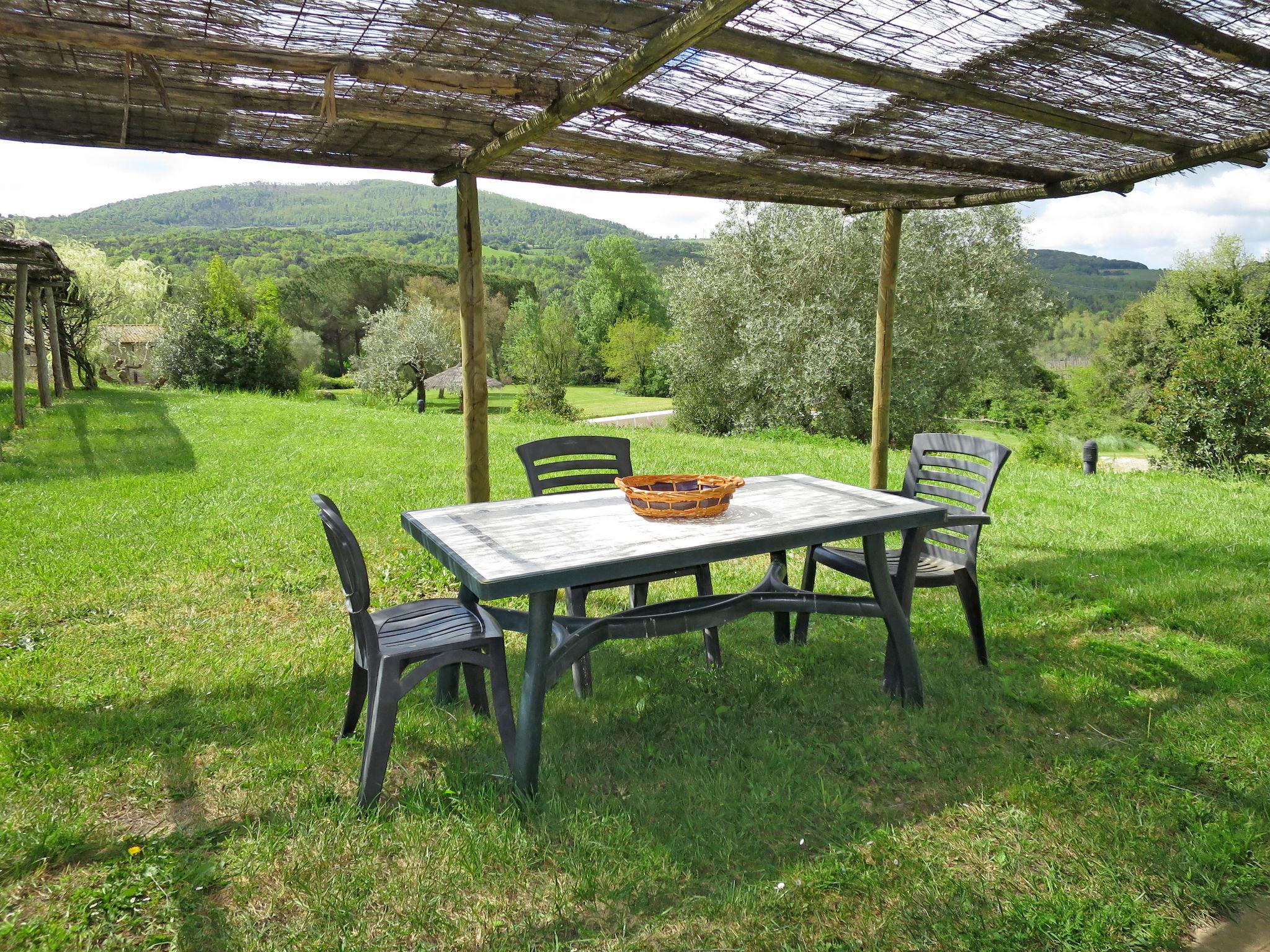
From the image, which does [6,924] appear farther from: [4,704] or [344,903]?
[4,704]

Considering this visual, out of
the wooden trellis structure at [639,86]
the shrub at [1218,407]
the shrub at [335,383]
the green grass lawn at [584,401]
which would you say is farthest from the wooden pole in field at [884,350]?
the shrub at [335,383]

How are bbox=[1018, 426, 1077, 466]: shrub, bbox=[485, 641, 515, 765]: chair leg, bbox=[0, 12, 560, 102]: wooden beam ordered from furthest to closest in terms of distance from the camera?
bbox=[1018, 426, 1077, 466]: shrub, bbox=[485, 641, 515, 765]: chair leg, bbox=[0, 12, 560, 102]: wooden beam

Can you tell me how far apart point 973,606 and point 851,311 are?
11622mm

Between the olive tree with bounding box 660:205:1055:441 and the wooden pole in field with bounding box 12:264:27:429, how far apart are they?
1091cm

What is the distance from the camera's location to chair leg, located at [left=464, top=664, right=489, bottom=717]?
2.95 m

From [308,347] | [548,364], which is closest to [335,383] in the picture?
[308,347]

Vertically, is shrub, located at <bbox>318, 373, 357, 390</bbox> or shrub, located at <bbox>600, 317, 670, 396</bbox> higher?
shrub, located at <bbox>600, 317, 670, 396</bbox>

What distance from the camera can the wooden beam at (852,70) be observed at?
234 centimetres

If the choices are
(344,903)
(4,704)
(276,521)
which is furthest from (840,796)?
(276,521)

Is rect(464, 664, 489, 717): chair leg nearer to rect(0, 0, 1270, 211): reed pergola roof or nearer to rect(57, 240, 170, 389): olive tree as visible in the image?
rect(0, 0, 1270, 211): reed pergola roof

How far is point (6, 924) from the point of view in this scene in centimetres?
188

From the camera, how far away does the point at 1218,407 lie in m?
9.35

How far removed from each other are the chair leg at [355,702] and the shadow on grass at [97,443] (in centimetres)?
622

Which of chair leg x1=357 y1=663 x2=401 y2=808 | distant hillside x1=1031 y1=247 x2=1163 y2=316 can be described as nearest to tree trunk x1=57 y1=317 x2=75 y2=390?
chair leg x1=357 y1=663 x2=401 y2=808
